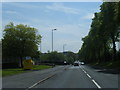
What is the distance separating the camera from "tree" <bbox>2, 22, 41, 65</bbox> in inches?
2616

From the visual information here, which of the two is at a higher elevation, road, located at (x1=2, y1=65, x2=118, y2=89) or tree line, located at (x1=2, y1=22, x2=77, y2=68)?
tree line, located at (x1=2, y1=22, x2=77, y2=68)

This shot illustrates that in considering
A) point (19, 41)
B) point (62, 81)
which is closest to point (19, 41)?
point (19, 41)

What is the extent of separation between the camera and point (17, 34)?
223 ft

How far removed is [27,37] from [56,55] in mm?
77927

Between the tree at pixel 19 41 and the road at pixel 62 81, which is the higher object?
the tree at pixel 19 41

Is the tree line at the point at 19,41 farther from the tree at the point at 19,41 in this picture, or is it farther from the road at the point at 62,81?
the road at the point at 62,81

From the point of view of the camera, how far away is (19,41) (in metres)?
67.4

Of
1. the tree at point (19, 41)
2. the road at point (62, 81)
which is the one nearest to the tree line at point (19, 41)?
the tree at point (19, 41)

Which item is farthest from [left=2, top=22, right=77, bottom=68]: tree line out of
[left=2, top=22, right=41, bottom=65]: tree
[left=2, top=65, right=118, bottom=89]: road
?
[left=2, top=65, right=118, bottom=89]: road

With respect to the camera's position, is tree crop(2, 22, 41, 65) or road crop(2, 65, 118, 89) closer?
road crop(2, 65, 118, 89)

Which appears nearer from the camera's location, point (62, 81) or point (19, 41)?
point (62, 81)

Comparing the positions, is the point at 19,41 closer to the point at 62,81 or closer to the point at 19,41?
the point at 19,41

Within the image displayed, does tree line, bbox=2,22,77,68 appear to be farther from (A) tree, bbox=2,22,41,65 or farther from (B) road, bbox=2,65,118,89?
(B) road, bbox=2,65,118,89

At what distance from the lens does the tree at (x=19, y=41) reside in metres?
66.4
